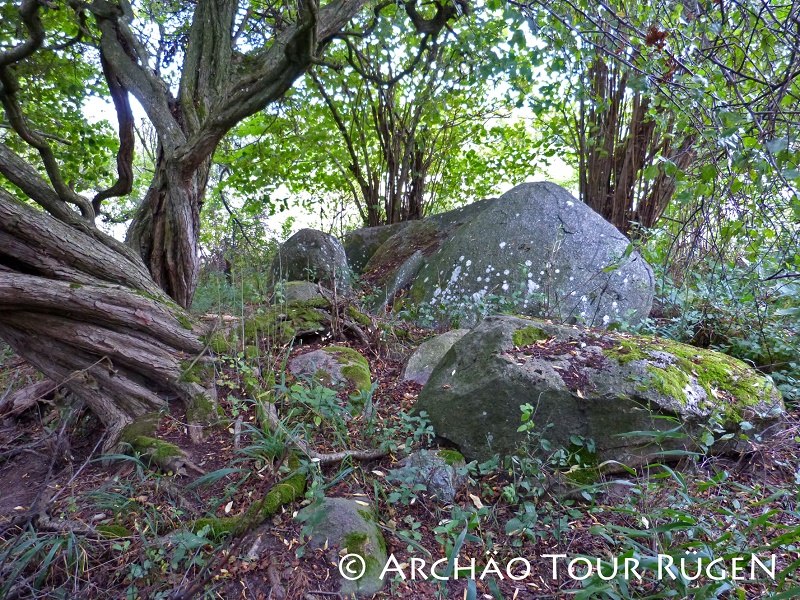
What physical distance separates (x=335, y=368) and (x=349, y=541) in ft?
4.63

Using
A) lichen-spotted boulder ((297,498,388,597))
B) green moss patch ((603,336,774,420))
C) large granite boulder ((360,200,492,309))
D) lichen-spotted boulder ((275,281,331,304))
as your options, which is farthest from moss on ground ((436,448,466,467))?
large granite boulder ((360,200,492,309))

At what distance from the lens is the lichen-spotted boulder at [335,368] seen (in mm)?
3139

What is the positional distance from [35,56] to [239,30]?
2137mm

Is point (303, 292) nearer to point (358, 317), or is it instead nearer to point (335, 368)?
point (358, 317)

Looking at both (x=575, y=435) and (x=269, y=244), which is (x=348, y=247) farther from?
(x=575, y=435)

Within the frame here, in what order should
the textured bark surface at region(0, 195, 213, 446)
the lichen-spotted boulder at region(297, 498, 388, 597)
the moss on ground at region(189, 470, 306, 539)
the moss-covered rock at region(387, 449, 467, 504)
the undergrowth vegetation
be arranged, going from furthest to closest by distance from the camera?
1. the textured bark surface at region(0, 195, 213, 446)
2. the moss-covered rock at region(387, 449, 467, 504)
3. the moss on ground at region(189, 470, 306, 539)
4. the lichen-spotted boulder at region(297, 498, 388, 597)
5. the undergrowth vegetation

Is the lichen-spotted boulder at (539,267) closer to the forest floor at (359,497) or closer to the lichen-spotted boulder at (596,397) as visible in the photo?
the lichen-spotted boulder at (596,397)

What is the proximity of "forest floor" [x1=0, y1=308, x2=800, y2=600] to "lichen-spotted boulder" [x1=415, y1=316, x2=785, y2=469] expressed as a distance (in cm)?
14

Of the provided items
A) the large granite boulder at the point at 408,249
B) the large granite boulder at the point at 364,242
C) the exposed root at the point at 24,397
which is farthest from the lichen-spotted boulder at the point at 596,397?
the large granite boulder at the point at 364,242

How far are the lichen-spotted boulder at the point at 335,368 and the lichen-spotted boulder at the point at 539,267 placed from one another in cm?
126

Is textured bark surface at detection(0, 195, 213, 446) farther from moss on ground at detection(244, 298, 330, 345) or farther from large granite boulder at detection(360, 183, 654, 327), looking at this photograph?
large granite boulder at detection(360, 183, 654, 327)

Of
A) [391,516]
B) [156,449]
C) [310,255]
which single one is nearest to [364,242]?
[310,255]

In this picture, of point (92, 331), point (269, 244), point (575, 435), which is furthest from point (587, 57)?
point (269, 244)

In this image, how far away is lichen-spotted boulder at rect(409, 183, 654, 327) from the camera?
434 centimetres
